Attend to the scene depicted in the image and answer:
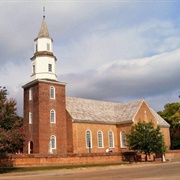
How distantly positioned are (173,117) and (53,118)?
34.5 m

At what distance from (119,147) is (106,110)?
7.94 m

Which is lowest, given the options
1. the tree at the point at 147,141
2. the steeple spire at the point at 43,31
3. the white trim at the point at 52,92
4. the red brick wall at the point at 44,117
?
the tree at the point at 147,141

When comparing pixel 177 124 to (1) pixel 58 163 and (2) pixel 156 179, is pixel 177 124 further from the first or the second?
(2) pixel 156 179

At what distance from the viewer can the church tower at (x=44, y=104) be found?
4688cm

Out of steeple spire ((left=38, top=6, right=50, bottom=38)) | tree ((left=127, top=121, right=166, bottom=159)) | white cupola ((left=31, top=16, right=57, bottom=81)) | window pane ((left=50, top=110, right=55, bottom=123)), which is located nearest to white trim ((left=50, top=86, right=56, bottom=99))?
white cupola ((left=31, top=16, right=57, bottom=81))

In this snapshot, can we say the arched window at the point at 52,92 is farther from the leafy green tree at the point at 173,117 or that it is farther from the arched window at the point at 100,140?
the leafy green tree at the point at 173,117

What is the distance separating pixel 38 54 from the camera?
48062 mm

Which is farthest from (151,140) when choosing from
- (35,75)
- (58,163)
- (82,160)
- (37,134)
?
(35,75)

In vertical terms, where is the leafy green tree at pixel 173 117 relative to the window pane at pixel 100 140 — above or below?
above

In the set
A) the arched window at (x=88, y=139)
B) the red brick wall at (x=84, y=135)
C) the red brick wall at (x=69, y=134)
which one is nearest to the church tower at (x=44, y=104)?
the red brick wall at (x=69, y=134)

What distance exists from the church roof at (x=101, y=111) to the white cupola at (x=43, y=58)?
7.45 metres

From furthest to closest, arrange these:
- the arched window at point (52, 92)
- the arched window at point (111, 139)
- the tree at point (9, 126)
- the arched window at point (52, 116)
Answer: the arched window at point (111, 139) → the arched window at point (52, 92) → the arched window at point (52, 116) → the tree at point (9, 126)

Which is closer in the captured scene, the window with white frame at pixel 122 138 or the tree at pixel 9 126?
the tree at pixel 9 126

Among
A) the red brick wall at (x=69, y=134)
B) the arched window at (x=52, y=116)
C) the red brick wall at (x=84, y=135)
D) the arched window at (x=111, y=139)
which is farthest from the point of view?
the arched window at (x=111, y=139)
